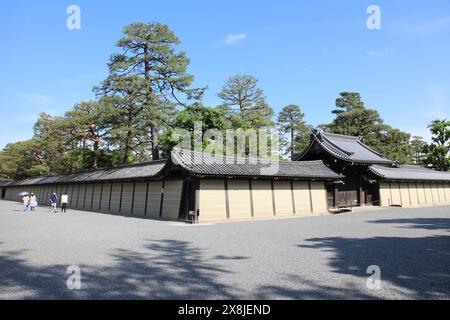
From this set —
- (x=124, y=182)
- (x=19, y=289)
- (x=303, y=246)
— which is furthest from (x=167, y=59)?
(x=19, y=289)

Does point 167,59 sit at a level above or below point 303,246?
above

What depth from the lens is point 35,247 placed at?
952cm

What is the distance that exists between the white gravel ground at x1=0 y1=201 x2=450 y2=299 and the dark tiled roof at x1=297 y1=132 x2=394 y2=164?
Result: 54.9ft

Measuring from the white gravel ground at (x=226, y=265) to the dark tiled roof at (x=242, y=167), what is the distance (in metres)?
6.24

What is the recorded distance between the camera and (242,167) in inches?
791

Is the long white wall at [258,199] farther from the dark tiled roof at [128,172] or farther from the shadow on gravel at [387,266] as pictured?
the shadow on gravel at [387,266]

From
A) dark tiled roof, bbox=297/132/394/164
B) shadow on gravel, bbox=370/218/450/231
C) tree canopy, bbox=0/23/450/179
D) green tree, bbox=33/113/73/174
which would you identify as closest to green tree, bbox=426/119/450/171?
tree canopy, bbox=0/23/450/179

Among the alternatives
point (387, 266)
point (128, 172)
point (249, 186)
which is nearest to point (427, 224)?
point (249, 186)

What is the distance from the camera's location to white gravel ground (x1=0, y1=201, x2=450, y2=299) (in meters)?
5.29

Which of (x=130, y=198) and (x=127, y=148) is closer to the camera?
(x=130, y=198)

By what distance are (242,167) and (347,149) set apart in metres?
16.4

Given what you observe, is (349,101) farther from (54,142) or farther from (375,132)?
(54,142)
